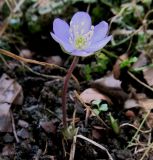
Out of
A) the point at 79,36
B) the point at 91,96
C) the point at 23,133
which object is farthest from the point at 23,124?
the point at 79,36

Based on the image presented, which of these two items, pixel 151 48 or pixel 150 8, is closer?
pixel 151 48

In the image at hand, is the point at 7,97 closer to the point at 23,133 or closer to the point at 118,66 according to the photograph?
the point at 23,133

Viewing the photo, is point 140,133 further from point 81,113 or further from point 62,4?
point 62,4

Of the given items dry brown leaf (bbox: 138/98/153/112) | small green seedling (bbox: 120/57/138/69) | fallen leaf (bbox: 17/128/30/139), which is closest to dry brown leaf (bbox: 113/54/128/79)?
small green seedling (bbox: 120/57/138/69)

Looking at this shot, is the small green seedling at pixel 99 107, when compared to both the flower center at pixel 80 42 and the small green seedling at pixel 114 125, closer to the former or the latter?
→ the small green seedling at pixel 114 125

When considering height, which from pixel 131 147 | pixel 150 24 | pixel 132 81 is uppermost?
pixel 150 24

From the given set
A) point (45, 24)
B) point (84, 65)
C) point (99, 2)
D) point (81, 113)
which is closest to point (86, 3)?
point (99, 2)

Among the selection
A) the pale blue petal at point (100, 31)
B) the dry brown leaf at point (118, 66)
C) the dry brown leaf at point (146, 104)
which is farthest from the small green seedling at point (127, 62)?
the pale blue petal at point (100, 31)
